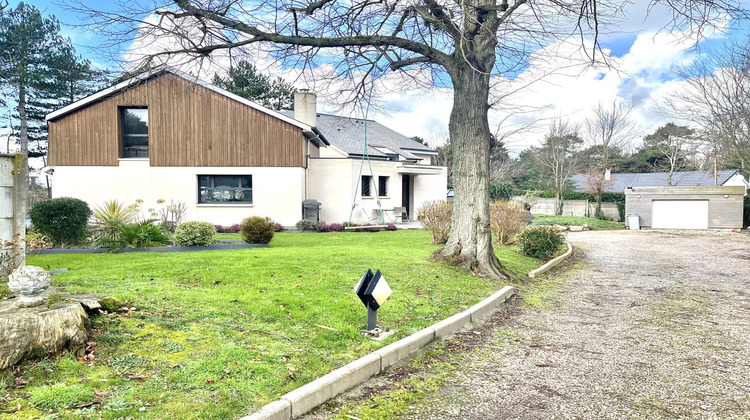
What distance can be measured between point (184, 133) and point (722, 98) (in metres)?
26.7

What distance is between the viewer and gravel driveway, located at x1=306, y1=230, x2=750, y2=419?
136 inches

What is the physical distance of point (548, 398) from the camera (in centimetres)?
360

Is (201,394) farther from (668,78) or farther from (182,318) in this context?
(668,78)

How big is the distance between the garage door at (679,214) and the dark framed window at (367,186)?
61.2 feet

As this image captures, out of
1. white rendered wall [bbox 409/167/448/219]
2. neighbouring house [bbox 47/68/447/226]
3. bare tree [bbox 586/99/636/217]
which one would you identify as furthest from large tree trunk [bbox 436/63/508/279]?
bare tree [bbox 586/99/636/217]

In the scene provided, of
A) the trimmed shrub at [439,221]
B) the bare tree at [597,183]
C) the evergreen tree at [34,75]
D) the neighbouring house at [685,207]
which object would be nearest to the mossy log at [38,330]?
the trimmed shrub at [439,221]

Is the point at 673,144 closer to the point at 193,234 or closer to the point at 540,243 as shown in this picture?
the point at 540,243

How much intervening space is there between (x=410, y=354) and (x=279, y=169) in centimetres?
1639

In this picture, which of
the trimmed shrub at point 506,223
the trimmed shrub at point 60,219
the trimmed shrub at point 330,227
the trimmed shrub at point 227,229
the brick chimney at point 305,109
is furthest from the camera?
the brick chimney at point 305,109

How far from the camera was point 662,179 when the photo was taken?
41.9m

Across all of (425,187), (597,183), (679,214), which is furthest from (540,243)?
(597,183)

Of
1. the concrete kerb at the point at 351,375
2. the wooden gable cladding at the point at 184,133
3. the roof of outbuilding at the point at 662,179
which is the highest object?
the wooden gable cladding at the point at 184,133

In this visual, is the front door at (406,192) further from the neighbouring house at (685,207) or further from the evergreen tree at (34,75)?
the evergreen tree at (34,75)

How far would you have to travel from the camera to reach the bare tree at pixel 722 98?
2127 centimetres
